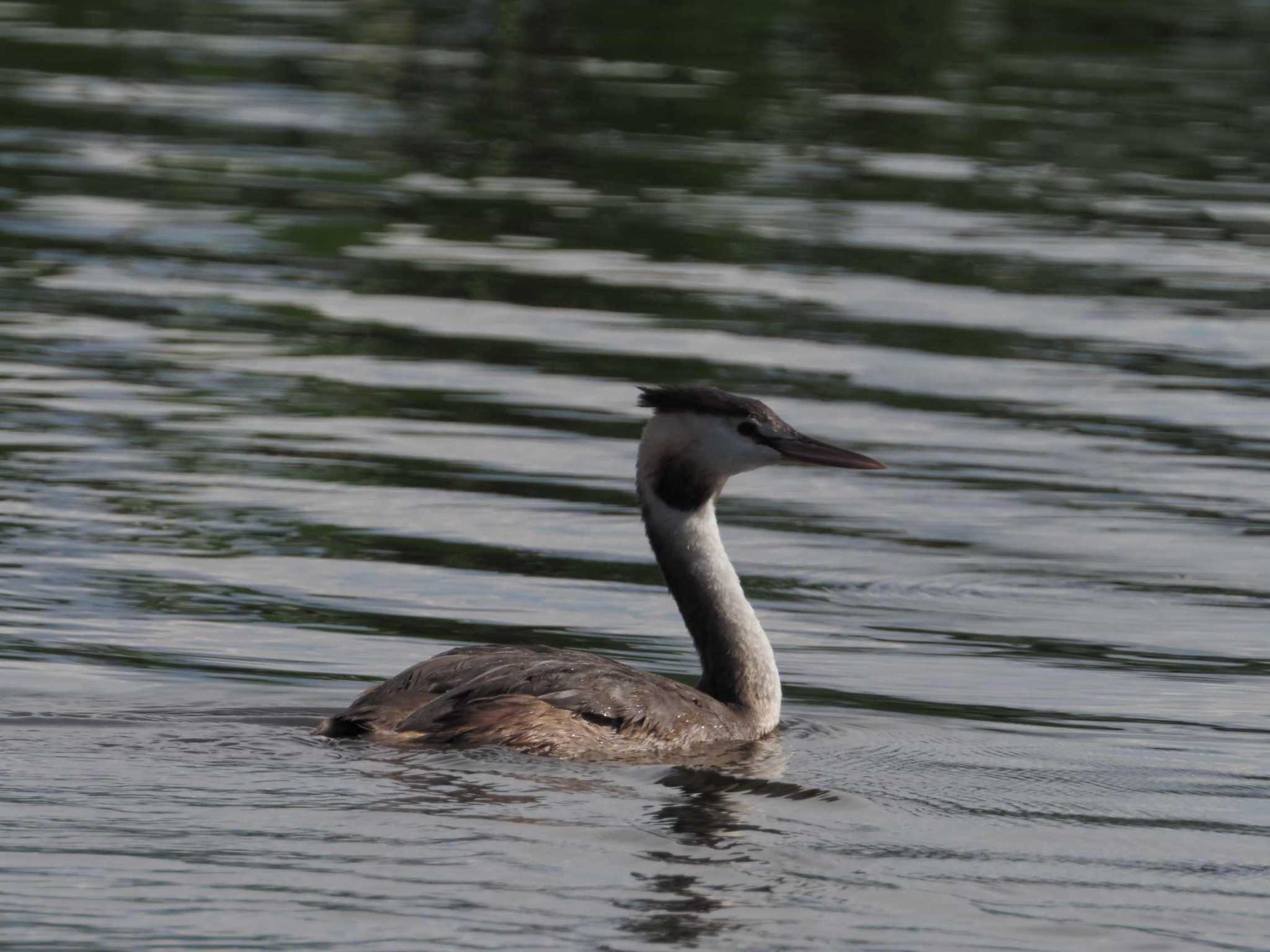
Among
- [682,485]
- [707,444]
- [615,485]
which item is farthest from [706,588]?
[615,485]

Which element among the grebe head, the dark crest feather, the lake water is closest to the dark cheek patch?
the grebe head

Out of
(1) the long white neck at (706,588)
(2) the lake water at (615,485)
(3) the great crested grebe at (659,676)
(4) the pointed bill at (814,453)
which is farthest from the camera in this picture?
(4) the pointed bill at (814,453)

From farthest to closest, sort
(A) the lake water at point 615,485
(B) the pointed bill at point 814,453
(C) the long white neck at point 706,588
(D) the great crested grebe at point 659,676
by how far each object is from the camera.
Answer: (B) the pointed bill at point 814,453 → (C) the long white neck at point 706,588 → (D) the great crested grebe at point 659,676 → (A) the lake water at point 615,485

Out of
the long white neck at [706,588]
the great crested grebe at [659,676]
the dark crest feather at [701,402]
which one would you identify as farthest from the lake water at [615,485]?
the dark crest feather at [701,402]

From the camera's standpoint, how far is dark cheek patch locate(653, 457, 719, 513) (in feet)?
33.6

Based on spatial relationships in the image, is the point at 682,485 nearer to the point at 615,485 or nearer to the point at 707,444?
the point at 707,444

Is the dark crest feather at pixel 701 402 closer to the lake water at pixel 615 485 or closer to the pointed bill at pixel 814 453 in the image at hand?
the pointed bill at pixel 814 453

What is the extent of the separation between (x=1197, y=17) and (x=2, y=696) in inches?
1045

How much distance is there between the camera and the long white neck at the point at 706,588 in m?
10.0

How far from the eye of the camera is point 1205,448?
14727 millimetres

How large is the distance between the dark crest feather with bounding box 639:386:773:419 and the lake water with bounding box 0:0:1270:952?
1185mm

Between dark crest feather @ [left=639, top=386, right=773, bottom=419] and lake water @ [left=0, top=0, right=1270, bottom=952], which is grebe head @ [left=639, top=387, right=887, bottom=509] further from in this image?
lake water @ [left=0, top=0, right=1270, bottom=952]

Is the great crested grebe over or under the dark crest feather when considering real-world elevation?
under

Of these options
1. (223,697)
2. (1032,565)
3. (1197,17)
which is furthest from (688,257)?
(1197,17)
